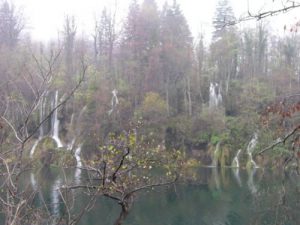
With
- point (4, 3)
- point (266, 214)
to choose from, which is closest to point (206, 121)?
point (266, 214)

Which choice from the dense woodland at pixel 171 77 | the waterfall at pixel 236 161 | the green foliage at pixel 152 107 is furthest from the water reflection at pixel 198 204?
the green foliage at pixel 152 107

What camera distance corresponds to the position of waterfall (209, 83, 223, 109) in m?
40.0

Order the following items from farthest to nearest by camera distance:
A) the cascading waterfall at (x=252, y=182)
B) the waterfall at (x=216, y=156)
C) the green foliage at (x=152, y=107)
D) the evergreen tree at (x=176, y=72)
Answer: the evergreen tree at (x=176, y=72), the green foliage at (x=152, y=107), the waterfall at (x=216, y=156), the cascading waterfall at (x=252, y=182)

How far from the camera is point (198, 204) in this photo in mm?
18969

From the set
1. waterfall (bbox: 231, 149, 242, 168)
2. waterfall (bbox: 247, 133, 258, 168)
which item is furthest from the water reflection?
waterfall (bbox: 231, 149, 242, 168)

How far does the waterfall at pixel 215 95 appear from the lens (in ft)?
131

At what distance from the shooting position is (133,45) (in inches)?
1697

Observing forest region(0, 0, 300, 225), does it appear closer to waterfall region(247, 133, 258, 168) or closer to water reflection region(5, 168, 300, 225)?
waterfall region(247, 133, 258, 168)

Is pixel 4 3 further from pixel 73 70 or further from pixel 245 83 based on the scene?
pixel 245 83

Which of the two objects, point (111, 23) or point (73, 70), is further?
point (111, 23)

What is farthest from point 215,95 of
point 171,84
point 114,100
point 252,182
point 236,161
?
point 252,182

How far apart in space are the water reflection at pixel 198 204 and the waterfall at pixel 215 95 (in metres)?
15.3

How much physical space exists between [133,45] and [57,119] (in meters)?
11.5

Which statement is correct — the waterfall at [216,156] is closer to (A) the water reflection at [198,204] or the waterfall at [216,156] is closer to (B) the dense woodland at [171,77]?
(B) the dense woodland at [171,77]
